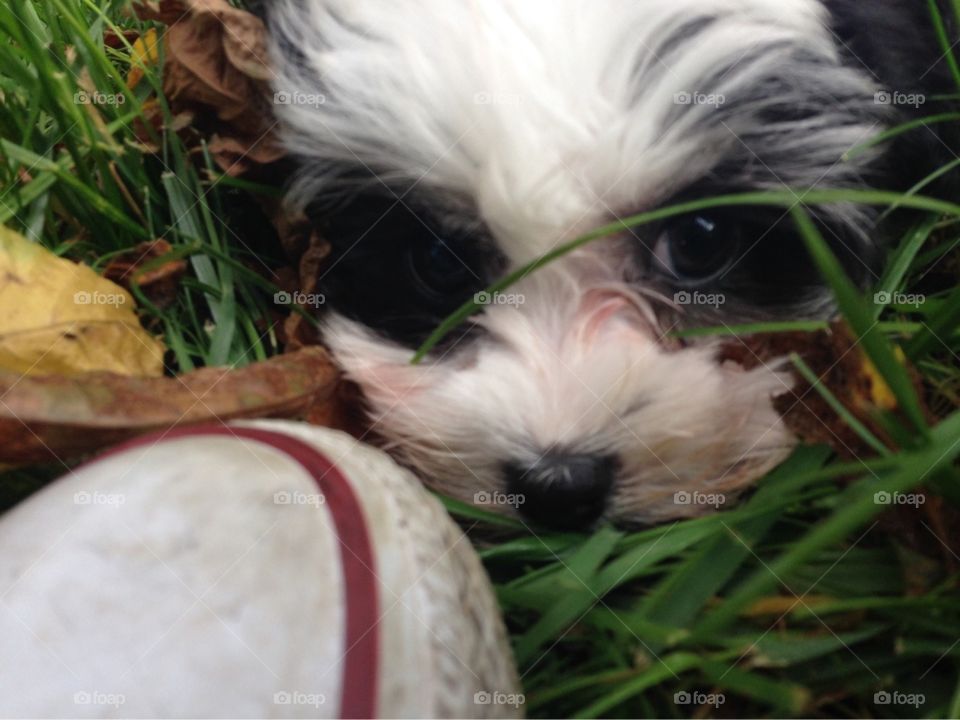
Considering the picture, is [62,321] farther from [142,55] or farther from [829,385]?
[829,385]

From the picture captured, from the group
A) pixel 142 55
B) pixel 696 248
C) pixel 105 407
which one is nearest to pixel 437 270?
pixel 696 248

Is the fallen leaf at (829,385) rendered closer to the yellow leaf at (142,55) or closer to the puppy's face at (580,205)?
the puppy's face at (580,205)

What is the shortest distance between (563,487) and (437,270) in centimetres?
51

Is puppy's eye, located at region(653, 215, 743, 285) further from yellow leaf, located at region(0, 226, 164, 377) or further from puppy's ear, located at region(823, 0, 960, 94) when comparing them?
yellow leaf, located at region(0, 226, 164, 377)

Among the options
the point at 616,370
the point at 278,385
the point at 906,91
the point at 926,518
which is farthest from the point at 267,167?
the point at 926,518

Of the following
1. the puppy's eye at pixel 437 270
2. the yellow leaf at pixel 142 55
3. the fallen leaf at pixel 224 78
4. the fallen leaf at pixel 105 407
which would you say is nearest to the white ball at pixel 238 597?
the fallen leaf at pixel 105 407

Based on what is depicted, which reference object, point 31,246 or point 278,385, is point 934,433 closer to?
point 278,385

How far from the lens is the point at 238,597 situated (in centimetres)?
110

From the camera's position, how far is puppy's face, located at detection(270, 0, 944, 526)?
159cm

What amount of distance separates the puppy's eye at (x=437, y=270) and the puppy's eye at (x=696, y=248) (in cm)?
35

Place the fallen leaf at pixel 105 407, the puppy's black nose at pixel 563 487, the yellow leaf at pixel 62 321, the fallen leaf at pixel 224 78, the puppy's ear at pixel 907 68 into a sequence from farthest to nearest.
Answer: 1. the fallen leaf at pixel 224 78
2. the puppy's ear at pixel 907 68
3. the yellow leaf at pixel 62 321
4. the puppy's black nose at pixel 563 487
5. the fallen leaf at pixel 105 407

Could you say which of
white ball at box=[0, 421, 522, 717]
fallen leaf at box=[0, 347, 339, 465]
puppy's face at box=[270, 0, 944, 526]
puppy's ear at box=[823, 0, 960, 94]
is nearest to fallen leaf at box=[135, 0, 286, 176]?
puppy's face at box=[270, 0, 944, 526]

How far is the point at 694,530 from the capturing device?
1509 millimetres

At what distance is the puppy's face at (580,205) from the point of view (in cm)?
159
